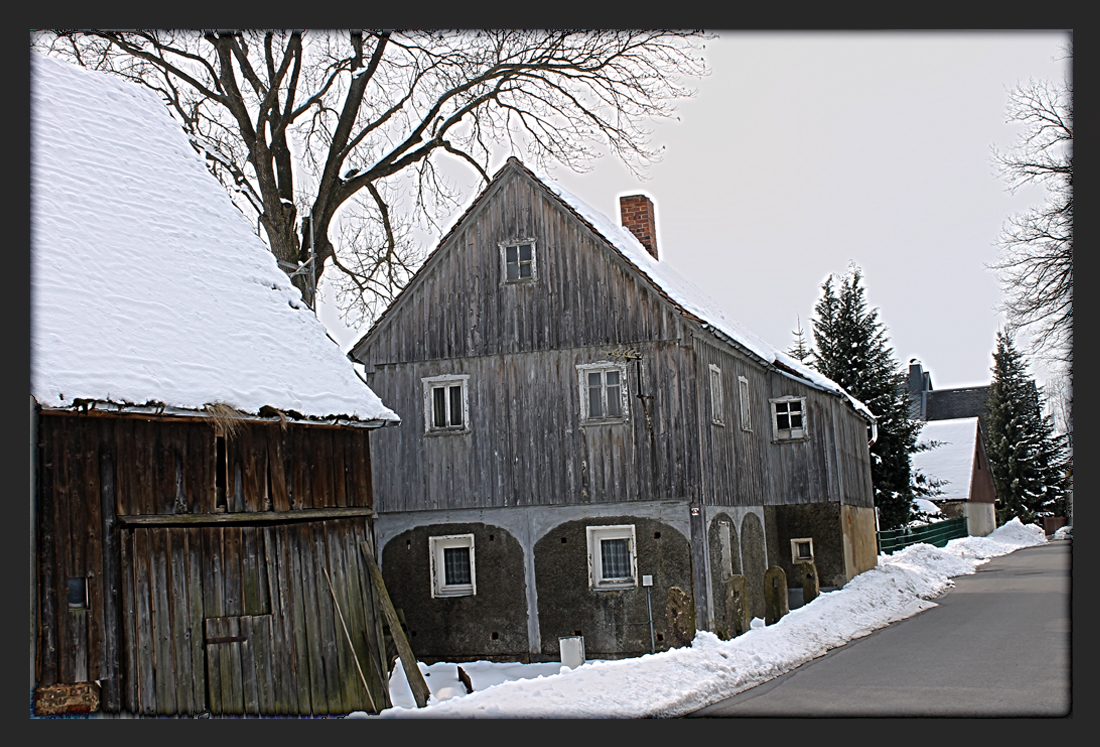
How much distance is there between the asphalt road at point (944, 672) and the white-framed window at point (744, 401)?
5.04 m

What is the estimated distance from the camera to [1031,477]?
183ft

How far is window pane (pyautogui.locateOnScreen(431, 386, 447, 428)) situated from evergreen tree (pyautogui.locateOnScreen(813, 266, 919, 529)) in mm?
20568

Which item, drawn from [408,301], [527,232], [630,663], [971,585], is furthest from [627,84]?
[971,585]

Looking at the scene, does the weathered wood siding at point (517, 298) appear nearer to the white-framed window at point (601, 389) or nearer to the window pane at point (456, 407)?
the white-framed window at point (601, 389)

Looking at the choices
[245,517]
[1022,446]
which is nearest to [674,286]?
[245,517]

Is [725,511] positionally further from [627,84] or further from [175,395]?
[175,395]

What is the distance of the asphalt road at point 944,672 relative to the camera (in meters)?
11.9

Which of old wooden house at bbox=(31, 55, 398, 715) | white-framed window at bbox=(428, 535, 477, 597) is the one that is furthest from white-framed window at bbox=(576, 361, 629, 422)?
old wooden house at bbox=(31, 55, 398, 715)

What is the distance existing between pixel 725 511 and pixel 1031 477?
40946 millimetres

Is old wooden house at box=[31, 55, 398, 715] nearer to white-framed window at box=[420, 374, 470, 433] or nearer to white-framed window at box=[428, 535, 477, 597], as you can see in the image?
white-framed window at box=[428, 535, 477, 597]

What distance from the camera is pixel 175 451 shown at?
42.1 feet

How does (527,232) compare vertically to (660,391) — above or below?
above

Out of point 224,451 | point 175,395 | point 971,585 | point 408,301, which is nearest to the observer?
point 175,395

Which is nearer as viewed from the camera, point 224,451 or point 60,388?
point 60,388
